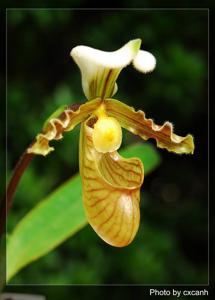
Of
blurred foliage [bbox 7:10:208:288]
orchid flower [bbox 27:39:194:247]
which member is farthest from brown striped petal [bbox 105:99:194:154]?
blurred foliage [bbox 7:10:208:288]

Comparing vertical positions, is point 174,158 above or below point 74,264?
above

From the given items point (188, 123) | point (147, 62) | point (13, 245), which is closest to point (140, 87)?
point (188, 123)

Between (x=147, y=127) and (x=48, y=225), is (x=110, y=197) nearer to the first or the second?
(x=147, y=127)

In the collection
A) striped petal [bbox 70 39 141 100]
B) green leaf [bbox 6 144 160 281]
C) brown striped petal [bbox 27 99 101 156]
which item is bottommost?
green leaf [bbox 6 144 160 281]

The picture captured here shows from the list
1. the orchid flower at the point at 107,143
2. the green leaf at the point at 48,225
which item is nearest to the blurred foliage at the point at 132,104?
the green leaf at the point at 48,225

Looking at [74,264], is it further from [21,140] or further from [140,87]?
[140,87]

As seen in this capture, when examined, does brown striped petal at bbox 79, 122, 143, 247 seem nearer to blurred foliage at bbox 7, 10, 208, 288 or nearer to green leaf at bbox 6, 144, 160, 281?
green leaf at bbox 6, 144, 160, 281
